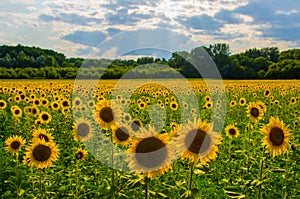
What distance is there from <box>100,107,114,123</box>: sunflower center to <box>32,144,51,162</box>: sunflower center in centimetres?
78

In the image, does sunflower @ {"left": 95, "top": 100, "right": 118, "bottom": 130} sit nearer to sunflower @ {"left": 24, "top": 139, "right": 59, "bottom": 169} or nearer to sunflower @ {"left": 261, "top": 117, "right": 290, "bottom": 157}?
sunflower @ {"left": 24, "top": 139, "right": 59, "bottom": 169}

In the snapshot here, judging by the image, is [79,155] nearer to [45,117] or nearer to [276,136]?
[276,136]

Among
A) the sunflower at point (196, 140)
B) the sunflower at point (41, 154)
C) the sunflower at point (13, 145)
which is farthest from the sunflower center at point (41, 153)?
the sunflower at point (196, 140)

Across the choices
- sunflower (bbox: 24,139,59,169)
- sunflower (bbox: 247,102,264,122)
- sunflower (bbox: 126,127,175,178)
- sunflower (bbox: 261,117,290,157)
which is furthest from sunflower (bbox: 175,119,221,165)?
sunflower (bbox: 247,102,264,122)

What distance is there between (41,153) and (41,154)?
11mm

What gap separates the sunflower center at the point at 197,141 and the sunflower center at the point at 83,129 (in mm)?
2419

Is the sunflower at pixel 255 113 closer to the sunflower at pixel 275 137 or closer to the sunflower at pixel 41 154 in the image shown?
the sunflower at pixel 275 137

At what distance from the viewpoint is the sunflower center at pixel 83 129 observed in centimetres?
527

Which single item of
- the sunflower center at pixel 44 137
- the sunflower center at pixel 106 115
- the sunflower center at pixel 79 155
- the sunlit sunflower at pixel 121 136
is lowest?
the sunflower center at pixel 79 155

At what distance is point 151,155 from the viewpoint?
2910mm

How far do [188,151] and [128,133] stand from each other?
110 cm

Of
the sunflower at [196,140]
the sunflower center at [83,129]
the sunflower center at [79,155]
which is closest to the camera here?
the sunflower at [196,140]

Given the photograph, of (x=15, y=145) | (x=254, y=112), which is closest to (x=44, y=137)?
(x=15, y=145)

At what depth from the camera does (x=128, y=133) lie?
4055 mm
